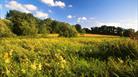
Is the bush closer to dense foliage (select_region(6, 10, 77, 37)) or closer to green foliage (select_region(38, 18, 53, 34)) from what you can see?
dense foliage (select_region(6, 10, 77, 37))

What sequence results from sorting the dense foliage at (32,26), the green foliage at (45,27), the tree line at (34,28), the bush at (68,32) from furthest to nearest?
the green foliage at (45,27) < the bush at (68,32) < the dense foliage at (32,26) < the tree line at (34,28)

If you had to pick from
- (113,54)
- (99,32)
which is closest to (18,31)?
(99,32)

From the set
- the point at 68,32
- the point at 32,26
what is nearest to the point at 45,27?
the point at 68,32

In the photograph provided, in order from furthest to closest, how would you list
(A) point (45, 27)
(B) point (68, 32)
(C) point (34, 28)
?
(A) point (45, 27) → (B) point (68, 32) → (C) point (34, 28)

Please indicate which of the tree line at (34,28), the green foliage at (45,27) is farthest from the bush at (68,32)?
the green foliage at (45,27)

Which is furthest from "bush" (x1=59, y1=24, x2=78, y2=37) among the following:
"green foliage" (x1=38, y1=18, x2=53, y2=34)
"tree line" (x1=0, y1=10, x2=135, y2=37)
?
"green foliage" (x1=38, y1=18, x2=53, y2=34)

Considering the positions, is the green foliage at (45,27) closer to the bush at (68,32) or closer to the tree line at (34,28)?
the tree line at (34,28)

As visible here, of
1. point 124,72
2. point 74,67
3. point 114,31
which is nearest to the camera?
point 124,72

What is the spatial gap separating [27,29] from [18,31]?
1990 mm

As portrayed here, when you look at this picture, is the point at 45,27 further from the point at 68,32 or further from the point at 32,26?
the point at 32,26

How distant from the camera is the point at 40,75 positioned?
14.4 ft

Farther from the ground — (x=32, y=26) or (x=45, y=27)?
(x=32, y=26)

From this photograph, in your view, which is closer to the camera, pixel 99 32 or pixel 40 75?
pixel 40 75

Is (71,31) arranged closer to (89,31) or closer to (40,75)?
(89,31)
